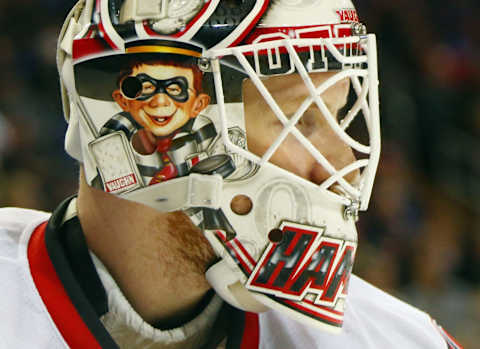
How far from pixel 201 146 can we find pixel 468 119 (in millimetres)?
3546

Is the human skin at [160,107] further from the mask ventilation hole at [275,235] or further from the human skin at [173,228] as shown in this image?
the mask ventilation hole at [275,235]

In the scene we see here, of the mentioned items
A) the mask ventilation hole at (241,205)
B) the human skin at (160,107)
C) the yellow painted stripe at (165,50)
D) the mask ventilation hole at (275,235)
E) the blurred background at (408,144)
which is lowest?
the blurred background at (408,144)

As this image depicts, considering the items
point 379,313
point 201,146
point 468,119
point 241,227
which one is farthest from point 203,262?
point 468,119

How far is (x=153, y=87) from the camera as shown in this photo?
1.30 m

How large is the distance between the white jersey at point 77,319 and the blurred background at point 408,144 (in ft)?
5.56

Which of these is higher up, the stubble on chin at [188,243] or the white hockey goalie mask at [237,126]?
the white hockey goalie mask at [237,126]

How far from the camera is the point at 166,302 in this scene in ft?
4.77

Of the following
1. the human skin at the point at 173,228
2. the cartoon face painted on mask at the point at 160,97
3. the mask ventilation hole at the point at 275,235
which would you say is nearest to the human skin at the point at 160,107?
the cartoon face painted on mask at the point at 160,97

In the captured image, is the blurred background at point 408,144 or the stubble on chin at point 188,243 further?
the blurred background at point 408,144

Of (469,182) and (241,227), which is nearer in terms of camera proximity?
(241,227)

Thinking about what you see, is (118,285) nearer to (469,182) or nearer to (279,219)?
(279,219)

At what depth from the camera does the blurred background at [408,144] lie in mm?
3619

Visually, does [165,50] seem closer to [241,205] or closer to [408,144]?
[241,205]

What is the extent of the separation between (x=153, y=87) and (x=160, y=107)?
4 centimetres
